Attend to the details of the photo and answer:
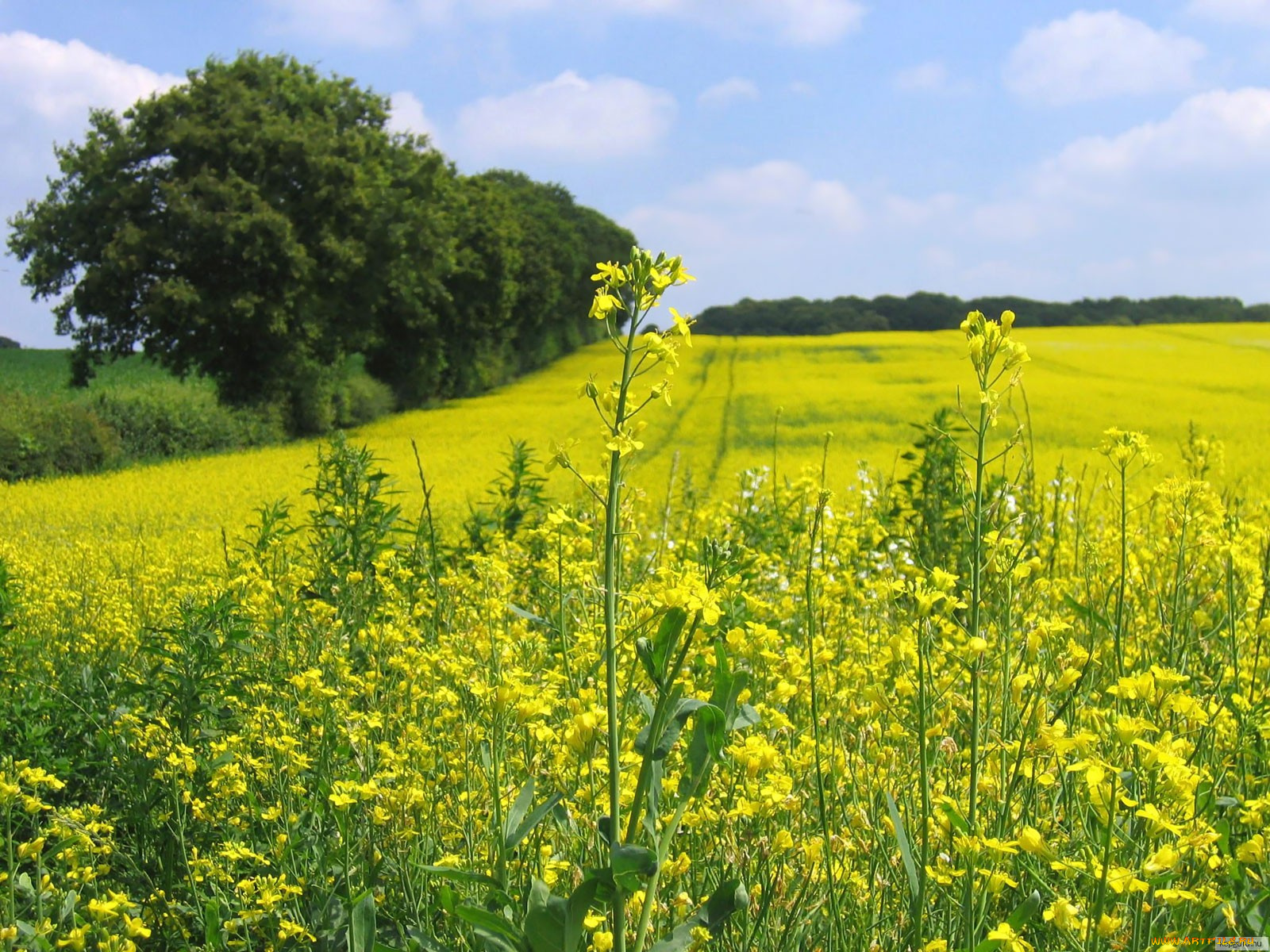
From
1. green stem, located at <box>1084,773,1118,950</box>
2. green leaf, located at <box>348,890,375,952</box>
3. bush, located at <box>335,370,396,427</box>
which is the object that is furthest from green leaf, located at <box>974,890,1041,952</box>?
bush, located at <box>335,370,396,427</box>

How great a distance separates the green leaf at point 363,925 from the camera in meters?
1.79

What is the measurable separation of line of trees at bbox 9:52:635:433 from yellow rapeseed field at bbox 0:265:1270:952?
56.6 ft

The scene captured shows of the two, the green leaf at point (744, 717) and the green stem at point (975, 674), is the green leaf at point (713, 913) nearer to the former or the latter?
the green leaf at point (744, 717)

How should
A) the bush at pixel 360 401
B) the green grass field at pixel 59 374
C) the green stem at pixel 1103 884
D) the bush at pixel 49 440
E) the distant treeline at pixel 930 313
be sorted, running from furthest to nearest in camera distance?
the distant treeline at pixel 930 313 < the bush at pixel 360 401 < the green grass field at pixel 59 374 < the bush at pixel 49 440 < the green stem at pixel 1103 884

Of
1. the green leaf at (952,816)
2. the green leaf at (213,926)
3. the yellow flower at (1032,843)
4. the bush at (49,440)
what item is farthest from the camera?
the bush at (49,440)

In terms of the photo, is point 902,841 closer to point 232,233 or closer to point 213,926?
point 213,926

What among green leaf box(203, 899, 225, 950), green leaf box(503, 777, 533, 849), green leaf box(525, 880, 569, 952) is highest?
green leaf box(503, 777, 533, 849)

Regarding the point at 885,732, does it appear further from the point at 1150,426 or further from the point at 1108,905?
the point at 1150,426

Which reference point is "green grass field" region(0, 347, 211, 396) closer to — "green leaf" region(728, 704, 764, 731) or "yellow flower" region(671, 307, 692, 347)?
"yellow flower" region(671, 307, 692, 347)

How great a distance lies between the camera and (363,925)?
71.1 inches

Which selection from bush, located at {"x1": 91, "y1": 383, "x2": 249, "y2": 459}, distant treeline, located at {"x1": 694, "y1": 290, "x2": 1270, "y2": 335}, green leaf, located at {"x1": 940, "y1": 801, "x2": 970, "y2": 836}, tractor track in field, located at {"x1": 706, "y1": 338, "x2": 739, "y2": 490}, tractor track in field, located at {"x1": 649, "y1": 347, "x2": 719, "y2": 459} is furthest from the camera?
distant treeline, located at {"x1": 694, "y1": 290, "x2": 1270, "y2": 335}

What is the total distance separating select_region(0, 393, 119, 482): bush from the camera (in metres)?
16.0

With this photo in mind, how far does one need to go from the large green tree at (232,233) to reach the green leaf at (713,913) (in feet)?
68.5

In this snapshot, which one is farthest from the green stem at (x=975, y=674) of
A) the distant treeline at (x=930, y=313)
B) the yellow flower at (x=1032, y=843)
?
the distant treeline at (x=930, y=313)
